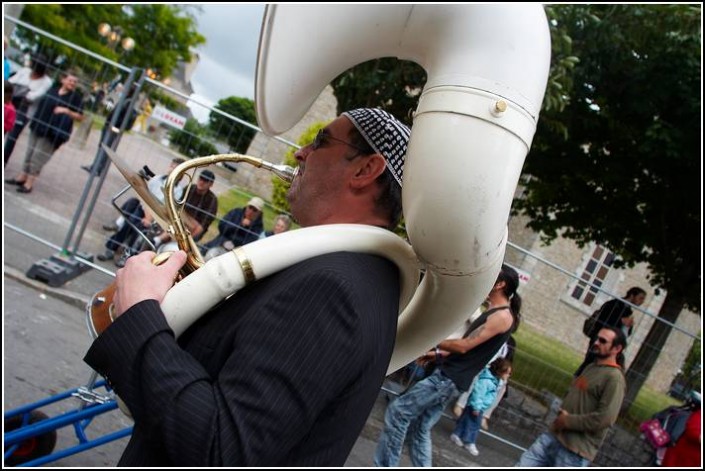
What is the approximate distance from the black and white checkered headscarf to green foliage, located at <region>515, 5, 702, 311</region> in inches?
245

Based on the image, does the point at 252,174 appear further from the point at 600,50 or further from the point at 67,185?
the point at 600,50

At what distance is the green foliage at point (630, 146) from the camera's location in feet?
28.0

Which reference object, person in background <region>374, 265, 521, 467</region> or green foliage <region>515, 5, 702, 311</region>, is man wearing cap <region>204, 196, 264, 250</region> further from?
green foliage <region>515, 5, 702, 311</region>

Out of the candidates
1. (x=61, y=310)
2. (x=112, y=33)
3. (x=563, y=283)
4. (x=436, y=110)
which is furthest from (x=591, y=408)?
(x=112, y=33)

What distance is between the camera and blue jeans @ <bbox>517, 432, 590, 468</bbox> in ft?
15.6

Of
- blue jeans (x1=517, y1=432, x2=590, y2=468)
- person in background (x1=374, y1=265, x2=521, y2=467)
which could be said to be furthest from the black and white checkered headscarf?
blue jeans (x1=517, y1=432, x2=590, y2=468)

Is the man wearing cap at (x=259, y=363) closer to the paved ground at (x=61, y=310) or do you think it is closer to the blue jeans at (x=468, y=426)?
the paved ground at (x=61, y=310)

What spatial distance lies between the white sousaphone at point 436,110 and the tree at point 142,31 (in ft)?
115

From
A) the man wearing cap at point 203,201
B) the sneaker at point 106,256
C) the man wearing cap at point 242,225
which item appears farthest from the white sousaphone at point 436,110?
the sneaker at point 106,256

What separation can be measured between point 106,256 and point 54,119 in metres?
1.58

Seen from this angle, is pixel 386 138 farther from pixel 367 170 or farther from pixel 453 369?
pixel 453 369

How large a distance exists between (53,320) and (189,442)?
472 cm

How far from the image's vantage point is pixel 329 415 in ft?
4.55

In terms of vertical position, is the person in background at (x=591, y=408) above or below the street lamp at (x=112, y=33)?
below
